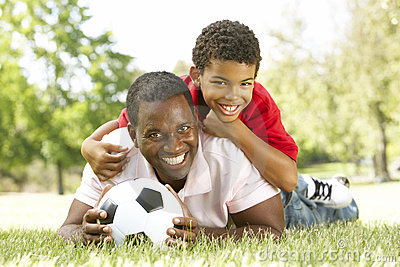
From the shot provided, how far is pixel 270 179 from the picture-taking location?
10.1 ft

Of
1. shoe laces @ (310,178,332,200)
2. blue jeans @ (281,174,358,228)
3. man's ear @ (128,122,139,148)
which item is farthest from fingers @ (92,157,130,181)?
shoe laces @ (310,178,332,200)

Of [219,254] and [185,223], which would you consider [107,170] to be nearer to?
[185,223]

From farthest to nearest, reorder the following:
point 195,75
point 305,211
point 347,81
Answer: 1. point 347,81
2. point 305,211
3. point 195,75

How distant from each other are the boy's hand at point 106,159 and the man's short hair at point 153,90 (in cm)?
32

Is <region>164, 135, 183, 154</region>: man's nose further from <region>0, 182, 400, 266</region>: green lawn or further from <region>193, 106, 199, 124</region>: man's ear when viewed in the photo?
<region>0, 182, 400, 266</region>: green lawn

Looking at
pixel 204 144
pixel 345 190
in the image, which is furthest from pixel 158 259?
pixel 345 190

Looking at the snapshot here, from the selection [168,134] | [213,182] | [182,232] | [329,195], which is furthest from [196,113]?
[329,195]

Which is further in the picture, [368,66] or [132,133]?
[368,66]

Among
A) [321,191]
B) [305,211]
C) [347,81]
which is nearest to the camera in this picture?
[305,211]

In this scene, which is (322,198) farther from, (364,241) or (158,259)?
(158,259)

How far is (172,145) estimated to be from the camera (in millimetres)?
2664

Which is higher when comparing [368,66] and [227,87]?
[368,66]

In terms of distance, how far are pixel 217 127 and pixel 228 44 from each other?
0.62 metres

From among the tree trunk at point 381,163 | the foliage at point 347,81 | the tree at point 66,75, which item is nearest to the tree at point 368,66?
the foliage at point 347,81
